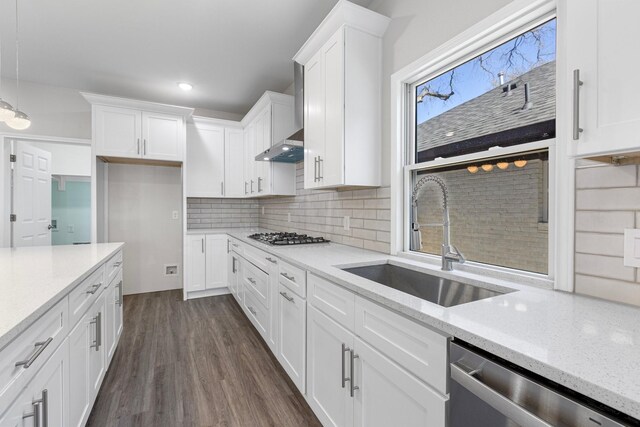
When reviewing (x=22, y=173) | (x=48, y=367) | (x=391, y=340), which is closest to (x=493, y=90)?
(x=391, y=340)

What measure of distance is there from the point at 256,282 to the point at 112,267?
3.67 ft

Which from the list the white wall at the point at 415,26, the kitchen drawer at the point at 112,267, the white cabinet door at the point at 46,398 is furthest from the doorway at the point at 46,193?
the white wall at the point at 415,26

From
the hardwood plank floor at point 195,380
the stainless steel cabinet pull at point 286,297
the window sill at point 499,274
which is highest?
the window sill at point 499,274

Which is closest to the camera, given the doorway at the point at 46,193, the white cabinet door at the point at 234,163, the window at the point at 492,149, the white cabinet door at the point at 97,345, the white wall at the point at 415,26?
the window at the point at 492,149

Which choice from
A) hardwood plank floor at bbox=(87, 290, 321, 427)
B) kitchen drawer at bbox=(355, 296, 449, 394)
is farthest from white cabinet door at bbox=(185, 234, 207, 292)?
kitchen drawer at bbox=(355, 296, 449, 394)

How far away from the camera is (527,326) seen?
84 cm

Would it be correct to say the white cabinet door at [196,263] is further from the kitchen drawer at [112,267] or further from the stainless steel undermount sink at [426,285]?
the stainless steel undermount sink at [426,285]

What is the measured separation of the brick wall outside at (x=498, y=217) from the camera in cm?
138

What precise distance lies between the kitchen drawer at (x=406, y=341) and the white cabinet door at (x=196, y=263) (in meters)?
3.20

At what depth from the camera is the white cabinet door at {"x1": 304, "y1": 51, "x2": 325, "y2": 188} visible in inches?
91.6

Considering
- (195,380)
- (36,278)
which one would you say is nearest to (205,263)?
(195,380)

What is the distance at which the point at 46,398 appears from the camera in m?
1.06

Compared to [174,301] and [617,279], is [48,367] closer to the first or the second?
[617,279]

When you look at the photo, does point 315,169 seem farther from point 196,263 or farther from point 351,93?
point 196,263
